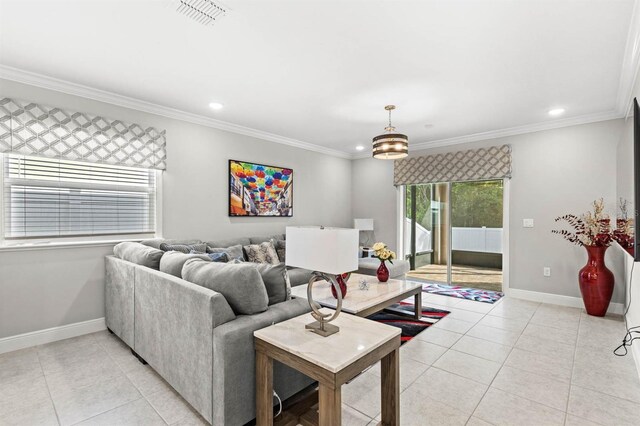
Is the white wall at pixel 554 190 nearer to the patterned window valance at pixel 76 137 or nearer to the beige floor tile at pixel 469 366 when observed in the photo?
the beige floor tile at pixel 469 366

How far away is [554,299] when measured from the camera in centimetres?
443

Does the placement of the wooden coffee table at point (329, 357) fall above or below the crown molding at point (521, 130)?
below

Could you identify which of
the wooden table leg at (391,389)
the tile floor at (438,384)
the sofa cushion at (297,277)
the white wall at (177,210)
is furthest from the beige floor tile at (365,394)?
the white wall at (177,210)

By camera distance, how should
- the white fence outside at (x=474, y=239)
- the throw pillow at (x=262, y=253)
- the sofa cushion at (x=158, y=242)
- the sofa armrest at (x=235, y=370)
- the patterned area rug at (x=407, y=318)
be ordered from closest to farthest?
the sofa armrest at (x=235, y=370) → the patterned area rug at (x=407, y=318) → the sofa cushion at (x=158, y=242) → the throw pillow at (x=262, y=253) → the white fence outside at (x=474, y=239)

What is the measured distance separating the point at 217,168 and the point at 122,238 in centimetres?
151

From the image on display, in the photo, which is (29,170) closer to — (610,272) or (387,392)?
(387,392)

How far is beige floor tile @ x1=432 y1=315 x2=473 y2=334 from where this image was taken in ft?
11.3

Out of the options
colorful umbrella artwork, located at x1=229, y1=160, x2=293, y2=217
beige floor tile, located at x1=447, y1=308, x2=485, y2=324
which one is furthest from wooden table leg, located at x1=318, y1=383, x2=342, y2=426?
colorful umbrella artwork, located at x1=229, y1=160, x2=293, y2=217

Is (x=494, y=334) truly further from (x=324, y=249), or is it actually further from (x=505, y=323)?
(x=324, y=249)

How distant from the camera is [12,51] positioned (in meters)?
2.58

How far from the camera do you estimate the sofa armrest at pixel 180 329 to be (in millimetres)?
1772

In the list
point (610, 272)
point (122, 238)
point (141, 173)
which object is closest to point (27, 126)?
point (141, 173)

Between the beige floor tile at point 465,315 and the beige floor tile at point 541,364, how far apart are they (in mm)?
872

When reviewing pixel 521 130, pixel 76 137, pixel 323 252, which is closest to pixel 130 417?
pixel 323 252
